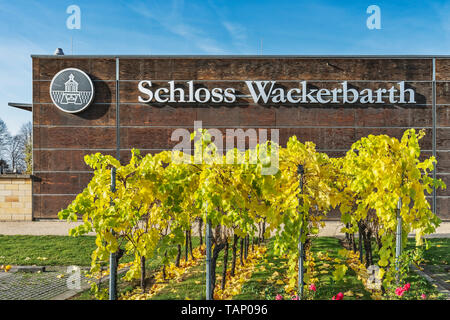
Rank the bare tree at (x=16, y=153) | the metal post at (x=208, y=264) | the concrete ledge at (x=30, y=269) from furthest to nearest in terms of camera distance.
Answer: the bare tree at (x=16, y=153) < the concrete ledge at (x=30, y=269) < the metal post at (x=208, y=264)

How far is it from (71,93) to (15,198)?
5527 millimetres

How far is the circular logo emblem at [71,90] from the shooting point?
1321cm

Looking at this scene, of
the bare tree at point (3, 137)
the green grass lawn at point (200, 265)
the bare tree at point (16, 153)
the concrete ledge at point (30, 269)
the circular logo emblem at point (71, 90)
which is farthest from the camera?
the bare tree at point (16, 153)

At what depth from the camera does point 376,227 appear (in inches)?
210

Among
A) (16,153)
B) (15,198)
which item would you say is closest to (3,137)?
(16,153)

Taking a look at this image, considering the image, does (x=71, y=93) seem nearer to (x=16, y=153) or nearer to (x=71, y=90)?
(x=71, y=90)

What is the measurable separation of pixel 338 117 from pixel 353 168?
9.24 m

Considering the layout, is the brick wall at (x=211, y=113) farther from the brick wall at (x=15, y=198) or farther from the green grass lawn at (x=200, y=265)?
the green grass lawn at (x=200, y=265)

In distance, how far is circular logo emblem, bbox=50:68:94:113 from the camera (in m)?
13.2

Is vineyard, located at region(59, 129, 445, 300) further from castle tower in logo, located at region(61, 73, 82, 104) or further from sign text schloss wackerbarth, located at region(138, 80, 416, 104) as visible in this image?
castle tower in logo, located at region(61, 73, 82, 104)

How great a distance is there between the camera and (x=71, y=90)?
43.6 ft

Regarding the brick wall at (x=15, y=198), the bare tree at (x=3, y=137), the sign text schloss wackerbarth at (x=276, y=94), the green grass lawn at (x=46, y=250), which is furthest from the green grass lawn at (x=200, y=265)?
the bare tree at (x=3, y=137)

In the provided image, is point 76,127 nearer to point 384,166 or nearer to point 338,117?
point 338,117

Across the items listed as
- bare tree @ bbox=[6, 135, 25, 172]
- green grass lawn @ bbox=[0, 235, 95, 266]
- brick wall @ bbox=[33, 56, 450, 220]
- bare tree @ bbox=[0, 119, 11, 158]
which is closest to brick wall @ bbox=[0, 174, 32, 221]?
brick wall @ bbox=[33, 56, 450, 220]
